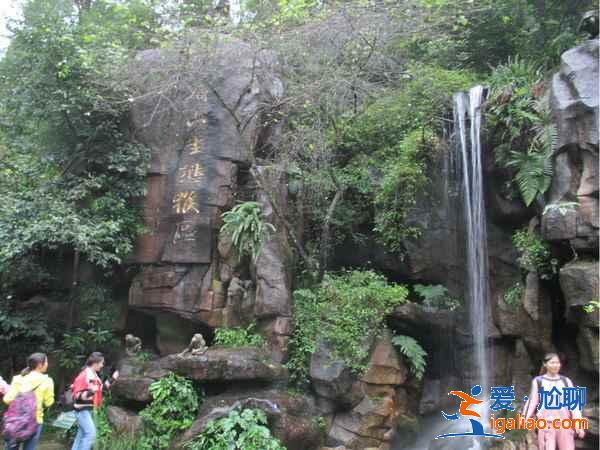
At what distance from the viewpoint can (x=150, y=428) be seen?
7602mm

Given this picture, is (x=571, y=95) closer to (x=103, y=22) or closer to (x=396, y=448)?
(x=396, y=448)

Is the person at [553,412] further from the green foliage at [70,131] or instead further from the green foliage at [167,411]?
the green foliage at [70,131]

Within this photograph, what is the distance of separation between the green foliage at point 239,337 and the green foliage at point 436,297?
9.93ft

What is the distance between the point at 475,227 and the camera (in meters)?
9.35

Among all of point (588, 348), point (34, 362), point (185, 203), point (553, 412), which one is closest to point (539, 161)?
point (588, 348)

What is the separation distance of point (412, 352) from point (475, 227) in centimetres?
271

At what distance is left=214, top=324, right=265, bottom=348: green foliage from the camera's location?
8.59m

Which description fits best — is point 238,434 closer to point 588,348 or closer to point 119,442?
point 119,442

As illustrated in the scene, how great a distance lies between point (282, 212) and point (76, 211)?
3.96 metres

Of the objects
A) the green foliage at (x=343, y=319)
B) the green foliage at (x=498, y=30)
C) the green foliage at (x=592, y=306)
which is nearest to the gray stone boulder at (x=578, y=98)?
the green foliage at (x=498, y=30)

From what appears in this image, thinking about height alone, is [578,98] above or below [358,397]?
above

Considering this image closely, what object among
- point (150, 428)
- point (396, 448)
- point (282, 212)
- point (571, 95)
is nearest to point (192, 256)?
point (282, 212)

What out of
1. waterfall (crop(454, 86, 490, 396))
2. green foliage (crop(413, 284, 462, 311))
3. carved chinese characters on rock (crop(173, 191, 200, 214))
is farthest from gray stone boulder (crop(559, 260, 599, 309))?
carved chinese characters on rock (crop(173, 191, 200, 214))

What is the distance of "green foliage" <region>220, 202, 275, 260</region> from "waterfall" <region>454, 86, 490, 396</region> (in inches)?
150
